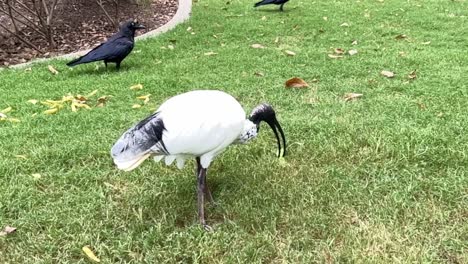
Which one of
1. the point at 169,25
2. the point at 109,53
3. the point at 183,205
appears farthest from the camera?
the point at 169,25

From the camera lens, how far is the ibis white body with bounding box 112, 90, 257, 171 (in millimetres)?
2588

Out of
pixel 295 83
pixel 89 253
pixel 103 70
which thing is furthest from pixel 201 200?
pixel 103 70

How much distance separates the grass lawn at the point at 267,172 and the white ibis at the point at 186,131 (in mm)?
412

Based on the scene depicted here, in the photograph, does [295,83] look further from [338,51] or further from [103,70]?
[103,70]

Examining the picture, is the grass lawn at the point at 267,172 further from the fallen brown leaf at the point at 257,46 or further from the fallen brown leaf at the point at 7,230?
the fallen brown leaf at the point at 257,46

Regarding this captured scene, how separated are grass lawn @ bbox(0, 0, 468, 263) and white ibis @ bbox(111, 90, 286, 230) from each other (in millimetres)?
412

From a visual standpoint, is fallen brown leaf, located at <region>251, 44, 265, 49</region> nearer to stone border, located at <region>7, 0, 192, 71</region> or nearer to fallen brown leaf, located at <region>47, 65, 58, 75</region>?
stone border, located at <region>7, 0, 192, 71</region>

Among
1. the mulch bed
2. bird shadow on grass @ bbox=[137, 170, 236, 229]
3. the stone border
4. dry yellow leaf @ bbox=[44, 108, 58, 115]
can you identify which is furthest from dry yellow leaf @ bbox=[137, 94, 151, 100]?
the mulch bed

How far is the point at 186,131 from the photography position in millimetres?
2580

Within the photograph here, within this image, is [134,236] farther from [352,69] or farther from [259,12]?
[259,12]

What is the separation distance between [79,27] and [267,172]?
19.9ft

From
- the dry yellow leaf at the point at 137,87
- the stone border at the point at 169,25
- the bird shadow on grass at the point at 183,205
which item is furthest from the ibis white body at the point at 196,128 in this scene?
the stone border at the point at 169,25

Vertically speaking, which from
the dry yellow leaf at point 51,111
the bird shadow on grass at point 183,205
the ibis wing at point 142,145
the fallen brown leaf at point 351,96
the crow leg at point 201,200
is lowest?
the fallen brown leaf at point 351,96

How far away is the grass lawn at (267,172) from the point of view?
8.87 ft
